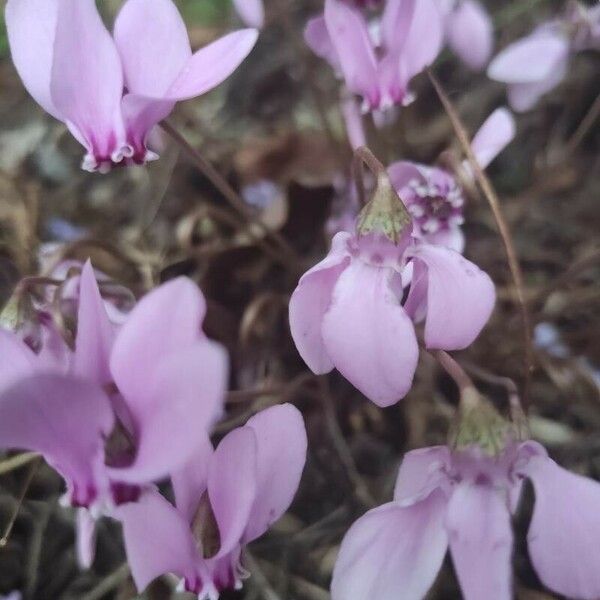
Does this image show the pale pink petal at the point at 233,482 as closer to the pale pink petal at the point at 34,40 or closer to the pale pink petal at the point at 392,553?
the pale pink petal at the point at 392,553

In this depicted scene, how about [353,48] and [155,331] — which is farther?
[353,48]

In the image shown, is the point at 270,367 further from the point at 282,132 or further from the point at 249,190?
the point at 282,132

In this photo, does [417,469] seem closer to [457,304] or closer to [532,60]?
[457,304]

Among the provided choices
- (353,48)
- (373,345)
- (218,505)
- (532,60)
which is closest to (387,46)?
(353,48)

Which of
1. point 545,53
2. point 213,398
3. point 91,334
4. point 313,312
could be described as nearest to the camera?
point 213,398

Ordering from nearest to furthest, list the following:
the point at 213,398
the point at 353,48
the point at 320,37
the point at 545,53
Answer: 1. the point at 213,398
2. the point at 353,48
3. the point at 320,37
4. the point at 545,53

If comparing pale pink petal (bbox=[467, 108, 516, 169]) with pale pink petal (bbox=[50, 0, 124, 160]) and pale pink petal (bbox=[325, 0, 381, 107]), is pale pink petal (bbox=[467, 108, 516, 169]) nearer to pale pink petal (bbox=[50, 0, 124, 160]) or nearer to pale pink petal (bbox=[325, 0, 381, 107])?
pale pink petal (bbox=[325, 0, 381, 107])

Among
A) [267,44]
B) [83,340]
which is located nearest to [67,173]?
[267,44]
